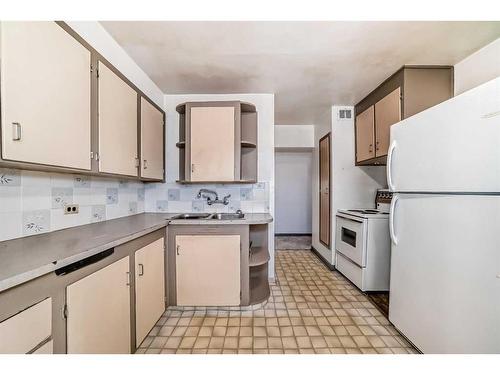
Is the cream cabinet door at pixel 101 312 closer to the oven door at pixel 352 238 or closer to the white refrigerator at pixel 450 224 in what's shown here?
the white refrigerator at pixel 450 224

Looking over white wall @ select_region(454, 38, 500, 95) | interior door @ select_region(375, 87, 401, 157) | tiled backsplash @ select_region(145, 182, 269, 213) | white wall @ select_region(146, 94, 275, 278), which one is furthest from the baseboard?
white wall @ select_region(454, 38, 500, 95)

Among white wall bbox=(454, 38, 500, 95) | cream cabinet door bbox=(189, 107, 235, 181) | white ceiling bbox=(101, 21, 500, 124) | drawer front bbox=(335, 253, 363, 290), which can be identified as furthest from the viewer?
drawer front bbox=(335, 253, 363, 290)

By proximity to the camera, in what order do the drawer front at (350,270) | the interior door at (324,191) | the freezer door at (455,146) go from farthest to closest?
1. the interior door at (324,191)
2. the drawer front at (350,270)
3. the freezer door at (455,146)

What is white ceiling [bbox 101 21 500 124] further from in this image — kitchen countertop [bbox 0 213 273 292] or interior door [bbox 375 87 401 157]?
kitchen countertop [bbox 0 213 273 292]

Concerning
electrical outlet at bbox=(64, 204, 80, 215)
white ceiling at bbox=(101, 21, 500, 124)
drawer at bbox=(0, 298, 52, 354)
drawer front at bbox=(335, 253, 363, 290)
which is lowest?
drawer front at bbox=(335, 253, 363, 290)

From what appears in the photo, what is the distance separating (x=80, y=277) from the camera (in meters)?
1.01

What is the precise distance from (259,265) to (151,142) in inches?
63.5

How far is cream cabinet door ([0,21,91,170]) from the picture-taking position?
91 cm

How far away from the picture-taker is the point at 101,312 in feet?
3.80

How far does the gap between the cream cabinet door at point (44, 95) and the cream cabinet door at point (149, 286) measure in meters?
0.74

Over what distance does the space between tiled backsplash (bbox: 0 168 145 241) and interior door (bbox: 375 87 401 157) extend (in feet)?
8.91

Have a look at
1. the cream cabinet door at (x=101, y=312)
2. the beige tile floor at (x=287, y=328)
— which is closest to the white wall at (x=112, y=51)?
the cream cabinet door at (x=101, y=312)

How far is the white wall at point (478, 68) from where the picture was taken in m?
1.73
